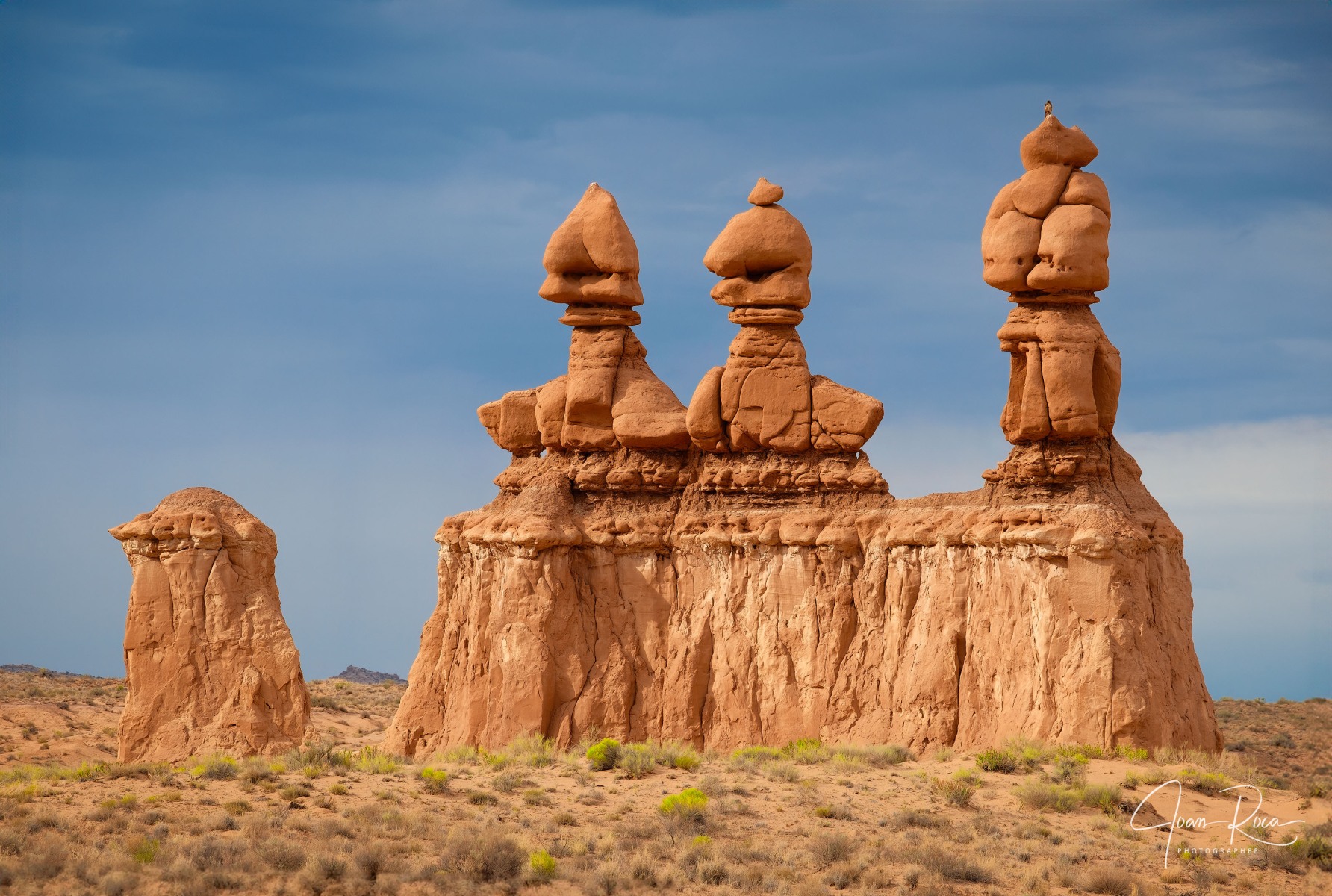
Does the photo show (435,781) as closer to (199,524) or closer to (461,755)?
(461,755)

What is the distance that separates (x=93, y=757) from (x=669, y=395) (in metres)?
15.9

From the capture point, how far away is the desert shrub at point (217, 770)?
27328 millimetres

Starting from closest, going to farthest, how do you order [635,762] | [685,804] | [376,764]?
[685,804] < [635,762] < [376,764]

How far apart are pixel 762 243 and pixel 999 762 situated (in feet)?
36.9

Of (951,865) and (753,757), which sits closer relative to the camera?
(951,865)

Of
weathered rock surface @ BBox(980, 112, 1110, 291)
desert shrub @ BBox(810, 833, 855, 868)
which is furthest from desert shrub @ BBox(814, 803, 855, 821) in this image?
weathered rock surface @ BBox(980, 112, 1110, 291)

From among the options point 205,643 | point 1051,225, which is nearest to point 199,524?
point 205,643

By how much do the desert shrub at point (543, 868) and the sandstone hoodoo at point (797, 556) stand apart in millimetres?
9862

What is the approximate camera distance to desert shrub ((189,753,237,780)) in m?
27.3

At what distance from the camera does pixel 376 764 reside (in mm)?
29578

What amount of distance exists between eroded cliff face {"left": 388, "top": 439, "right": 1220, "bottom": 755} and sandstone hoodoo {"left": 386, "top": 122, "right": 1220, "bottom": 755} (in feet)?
0.15

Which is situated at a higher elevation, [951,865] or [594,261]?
[594,261]

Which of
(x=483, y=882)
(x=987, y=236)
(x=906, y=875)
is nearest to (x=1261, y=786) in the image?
(x=906, y=875)

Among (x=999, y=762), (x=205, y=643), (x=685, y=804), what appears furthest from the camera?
(x=205, y=643)
